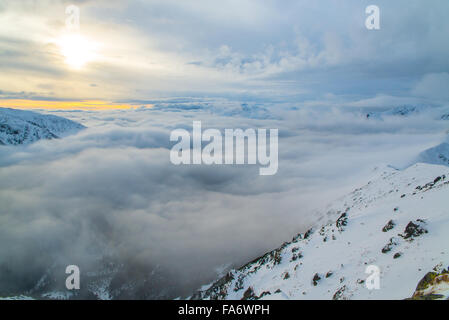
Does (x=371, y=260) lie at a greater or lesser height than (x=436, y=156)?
lesser

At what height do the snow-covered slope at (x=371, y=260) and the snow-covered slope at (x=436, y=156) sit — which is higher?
the snow-covered slope at (x=436, y=156)

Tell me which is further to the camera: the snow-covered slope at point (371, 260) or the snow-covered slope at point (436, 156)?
the snow-covered slope at point (436, 156)

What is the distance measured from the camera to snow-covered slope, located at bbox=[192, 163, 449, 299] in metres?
23.3

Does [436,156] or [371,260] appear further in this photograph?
[436,156]

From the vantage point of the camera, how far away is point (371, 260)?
1254 inches

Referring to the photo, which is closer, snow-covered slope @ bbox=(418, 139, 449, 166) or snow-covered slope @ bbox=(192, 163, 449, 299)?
snow-covered slope @ bbox=(192, 163, 449, 299)

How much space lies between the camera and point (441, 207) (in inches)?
1385

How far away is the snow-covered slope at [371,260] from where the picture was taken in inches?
917

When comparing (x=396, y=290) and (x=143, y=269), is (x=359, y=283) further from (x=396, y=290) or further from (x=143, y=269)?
A: (x=143, y=269)

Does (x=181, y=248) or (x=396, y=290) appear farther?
(x=181, y=248)

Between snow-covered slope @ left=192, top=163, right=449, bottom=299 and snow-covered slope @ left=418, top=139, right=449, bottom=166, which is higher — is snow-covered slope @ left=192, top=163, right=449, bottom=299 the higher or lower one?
the lower one

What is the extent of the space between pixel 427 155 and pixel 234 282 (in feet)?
737

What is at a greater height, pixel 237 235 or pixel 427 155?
pixel 427 155
